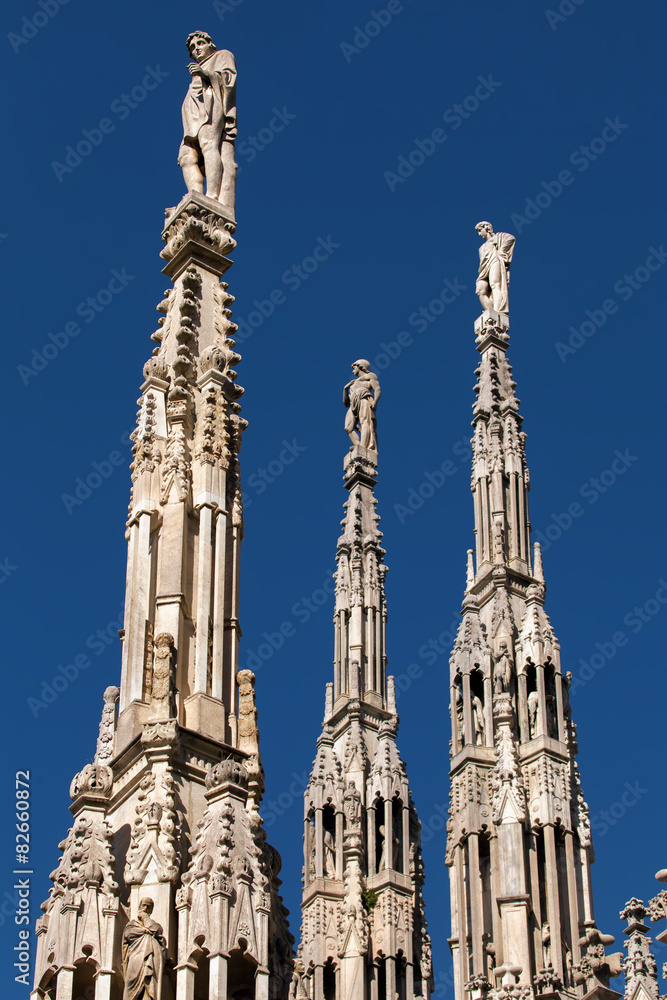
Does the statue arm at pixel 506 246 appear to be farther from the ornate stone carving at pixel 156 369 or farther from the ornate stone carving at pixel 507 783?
the ornate stone carving at pixel 156 369

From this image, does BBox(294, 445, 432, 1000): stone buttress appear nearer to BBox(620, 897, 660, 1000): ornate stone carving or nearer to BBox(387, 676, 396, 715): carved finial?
BBox(387, 676, 396, 715): carved finial

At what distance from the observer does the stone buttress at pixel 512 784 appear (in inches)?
1188

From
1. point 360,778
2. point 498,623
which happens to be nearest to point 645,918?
point 360,778

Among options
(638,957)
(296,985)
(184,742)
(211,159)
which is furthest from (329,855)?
(184,742)

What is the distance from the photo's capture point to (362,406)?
1517 inches

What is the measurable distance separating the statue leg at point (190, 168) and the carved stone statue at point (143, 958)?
7625 mm

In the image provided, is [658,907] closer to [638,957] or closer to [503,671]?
[638,957]

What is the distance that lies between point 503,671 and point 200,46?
1940 cm

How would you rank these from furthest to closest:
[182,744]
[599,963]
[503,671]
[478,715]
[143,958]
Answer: [478,715]
[503,671]
[599,963]
[182,744]
[143,958]

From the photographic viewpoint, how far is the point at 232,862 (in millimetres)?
11664

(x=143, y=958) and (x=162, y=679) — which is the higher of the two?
(x=162, y=679)

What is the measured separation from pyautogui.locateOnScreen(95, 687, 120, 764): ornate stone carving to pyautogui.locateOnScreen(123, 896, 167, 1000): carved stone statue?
150 inches

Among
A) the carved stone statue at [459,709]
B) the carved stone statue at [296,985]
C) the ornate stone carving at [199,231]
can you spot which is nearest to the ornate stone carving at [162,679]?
the carved stone statue at [296,985]

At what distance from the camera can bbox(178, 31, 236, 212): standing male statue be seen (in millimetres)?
16266
